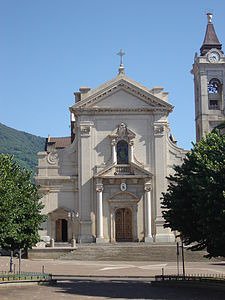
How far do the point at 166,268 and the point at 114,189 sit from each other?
17.0m

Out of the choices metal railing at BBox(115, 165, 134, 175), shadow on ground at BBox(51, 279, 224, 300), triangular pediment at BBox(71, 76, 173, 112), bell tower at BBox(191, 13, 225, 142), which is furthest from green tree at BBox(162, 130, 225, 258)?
bell tower at BBox(191, 13, 225, 142)

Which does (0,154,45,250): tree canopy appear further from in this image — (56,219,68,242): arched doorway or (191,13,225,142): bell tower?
(191,13,225,142): bell tower

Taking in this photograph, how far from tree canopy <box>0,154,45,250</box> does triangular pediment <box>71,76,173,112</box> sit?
23.6 meters

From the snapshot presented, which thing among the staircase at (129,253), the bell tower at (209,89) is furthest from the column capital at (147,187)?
the bell tower at (209,89)

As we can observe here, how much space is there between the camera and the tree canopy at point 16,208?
94.9 ft

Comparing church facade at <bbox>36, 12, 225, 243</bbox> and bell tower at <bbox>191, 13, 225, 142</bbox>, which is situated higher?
bell tower at <bbox>191, 13, 225, 142</bbox>

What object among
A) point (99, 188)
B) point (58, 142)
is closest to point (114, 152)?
point (99, 188)

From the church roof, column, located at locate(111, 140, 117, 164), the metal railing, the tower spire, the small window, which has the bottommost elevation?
the metal railing

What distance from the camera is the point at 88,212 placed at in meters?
59.5

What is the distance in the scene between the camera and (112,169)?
196 ft

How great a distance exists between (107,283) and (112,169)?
26411mm

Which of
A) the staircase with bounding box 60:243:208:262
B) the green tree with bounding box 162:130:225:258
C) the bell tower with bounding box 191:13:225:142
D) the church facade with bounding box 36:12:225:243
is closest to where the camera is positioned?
the green tree with bounding box 162:130:225:258

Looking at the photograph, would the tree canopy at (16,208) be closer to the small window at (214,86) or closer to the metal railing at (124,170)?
the metal railing at (124,170)

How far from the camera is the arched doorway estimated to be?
6029 cm
